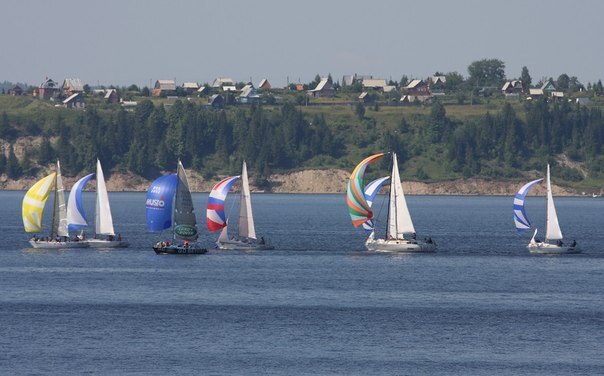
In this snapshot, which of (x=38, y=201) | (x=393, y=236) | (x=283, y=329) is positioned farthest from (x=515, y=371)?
(x=38, y=201)

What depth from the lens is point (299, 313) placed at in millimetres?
95500

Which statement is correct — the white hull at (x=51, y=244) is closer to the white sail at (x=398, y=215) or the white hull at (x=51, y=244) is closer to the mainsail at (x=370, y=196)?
the mainsail at (x=370, y=196)

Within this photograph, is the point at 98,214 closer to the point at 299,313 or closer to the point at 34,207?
the point at 34,207

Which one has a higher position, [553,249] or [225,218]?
[225,218]

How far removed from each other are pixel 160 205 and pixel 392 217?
24.6 meters

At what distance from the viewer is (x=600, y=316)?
9575cm

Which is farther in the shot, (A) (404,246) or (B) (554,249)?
(B) (554,249)

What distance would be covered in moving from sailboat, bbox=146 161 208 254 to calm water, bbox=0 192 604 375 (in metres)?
2.57

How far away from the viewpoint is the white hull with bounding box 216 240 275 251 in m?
145

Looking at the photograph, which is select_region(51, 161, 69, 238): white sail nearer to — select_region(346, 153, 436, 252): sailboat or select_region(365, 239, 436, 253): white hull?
select_region(346, 153, 436, 252): sailboat

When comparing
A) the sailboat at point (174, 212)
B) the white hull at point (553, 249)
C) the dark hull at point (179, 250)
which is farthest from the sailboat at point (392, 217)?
the sailboat at point (174, 212)

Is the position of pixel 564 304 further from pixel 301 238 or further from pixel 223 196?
pixel 301 238

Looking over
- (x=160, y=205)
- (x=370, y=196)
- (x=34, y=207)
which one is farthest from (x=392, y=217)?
(x=34, y=207)

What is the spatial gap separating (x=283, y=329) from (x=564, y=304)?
25722 mm
